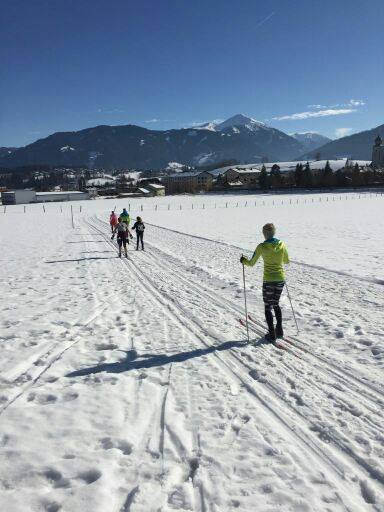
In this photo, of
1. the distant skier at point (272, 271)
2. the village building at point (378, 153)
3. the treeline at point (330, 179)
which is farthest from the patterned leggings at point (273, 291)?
the village building at point (378, 153)

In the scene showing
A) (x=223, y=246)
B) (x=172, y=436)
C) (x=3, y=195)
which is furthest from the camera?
(x=3, y=195)

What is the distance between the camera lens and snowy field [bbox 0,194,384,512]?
3436 millimetres

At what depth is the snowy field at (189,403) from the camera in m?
3.44

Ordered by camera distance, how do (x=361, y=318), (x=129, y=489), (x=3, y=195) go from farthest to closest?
(x=3, y=195) → (x=361, y=318) → (x=129, y=489)

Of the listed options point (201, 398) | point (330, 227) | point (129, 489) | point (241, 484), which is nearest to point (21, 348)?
point (201, 398)

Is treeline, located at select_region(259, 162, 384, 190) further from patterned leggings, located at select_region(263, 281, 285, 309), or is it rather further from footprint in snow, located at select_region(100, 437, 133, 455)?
footprint in snow, located at select_region(100, 437, 133, 455)

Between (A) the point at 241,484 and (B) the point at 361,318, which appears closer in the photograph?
(A) the point at 241,484

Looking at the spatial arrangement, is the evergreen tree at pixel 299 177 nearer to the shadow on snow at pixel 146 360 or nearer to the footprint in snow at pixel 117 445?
the shadow on snow at pixel 146 360

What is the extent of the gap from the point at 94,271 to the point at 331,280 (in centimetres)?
800

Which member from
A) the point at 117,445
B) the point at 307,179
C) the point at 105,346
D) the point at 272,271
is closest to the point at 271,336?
the point at 272,271

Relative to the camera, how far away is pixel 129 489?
345cm

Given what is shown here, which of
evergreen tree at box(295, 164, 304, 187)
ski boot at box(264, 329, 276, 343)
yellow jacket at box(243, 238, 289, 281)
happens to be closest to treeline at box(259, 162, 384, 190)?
evergreen tree at box(295, 164, 304, 187)

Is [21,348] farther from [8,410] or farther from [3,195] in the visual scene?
[3,195]

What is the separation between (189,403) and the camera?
4.82 m
